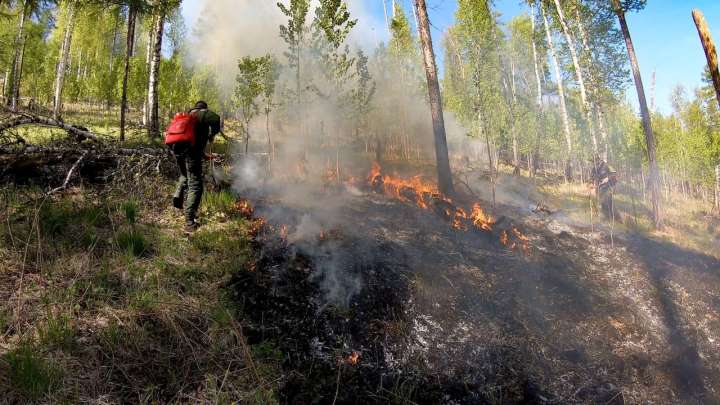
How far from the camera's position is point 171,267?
438 cm

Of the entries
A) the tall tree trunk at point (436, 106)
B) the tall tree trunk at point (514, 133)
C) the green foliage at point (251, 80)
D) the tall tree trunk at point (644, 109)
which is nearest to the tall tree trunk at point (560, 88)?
the tall tree trunk at point (514, 133)

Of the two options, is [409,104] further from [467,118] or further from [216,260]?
[216,260]

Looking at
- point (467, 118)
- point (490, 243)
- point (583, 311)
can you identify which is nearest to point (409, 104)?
point (467, 118)

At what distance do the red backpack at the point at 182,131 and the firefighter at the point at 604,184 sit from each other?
43.2 feet

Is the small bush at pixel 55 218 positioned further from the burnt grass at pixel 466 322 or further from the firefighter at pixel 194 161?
the burnt grass at pixel 466 322

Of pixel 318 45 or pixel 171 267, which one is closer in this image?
pixel 171 267

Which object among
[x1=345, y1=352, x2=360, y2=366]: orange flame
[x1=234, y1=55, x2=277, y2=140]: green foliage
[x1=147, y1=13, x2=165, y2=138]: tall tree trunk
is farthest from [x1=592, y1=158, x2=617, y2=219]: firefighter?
[x1=147, y1=13, x2=165, y2=138]: tall tree trunk

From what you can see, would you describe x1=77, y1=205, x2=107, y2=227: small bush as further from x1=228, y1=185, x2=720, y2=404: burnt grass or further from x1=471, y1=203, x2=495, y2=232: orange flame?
x1=471, y1=203, x2=495, y2=232: orange flame

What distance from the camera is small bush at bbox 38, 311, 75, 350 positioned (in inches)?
109

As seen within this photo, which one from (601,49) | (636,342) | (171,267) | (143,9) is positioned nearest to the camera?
(171,267)

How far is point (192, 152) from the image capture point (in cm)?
549

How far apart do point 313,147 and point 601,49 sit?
62.8 ft

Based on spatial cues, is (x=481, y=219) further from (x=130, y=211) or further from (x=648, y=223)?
(x=648, y=223)

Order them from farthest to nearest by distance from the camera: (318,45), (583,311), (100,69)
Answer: (100,69) < (318,45) < (583,311)
